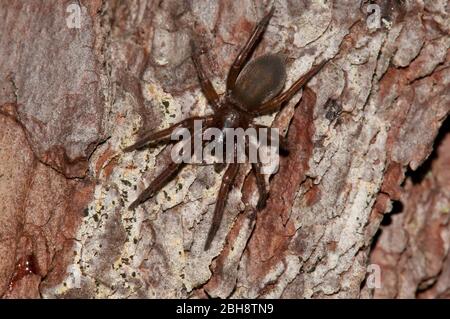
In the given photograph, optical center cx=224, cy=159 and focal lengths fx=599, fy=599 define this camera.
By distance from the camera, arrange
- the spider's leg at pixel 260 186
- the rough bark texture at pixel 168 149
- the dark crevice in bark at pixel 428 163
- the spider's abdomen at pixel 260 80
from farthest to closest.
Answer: the dark crevice in bark at pixel 428 163 < the spider's abdomen at pixel 260 80 < the spider's leg at pixel 260 186 < the rough bark texture at pixel 168 149

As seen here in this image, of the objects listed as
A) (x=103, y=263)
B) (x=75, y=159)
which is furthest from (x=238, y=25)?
(x=103, y=263)

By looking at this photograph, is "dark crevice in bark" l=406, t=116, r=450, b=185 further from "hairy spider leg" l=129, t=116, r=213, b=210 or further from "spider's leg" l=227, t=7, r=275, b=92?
"hairy spider leg" l=129, t=116, r=213, b=210

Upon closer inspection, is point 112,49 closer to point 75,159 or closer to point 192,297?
point 75,159

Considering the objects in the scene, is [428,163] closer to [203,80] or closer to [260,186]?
[260,186]

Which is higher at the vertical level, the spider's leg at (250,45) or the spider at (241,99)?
the spider's leg at (250,45)

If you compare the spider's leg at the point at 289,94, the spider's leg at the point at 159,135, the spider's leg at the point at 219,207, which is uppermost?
the spider's leg at the point at 289,94

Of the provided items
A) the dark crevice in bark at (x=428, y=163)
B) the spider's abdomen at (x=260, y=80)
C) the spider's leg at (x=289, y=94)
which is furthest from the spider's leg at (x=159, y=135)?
the dark crevice in bark at (x=428, y=163)

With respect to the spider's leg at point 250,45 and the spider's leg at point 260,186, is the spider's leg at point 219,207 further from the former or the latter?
the spider's leg at point 250,45
